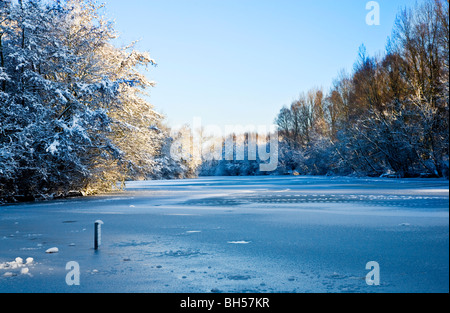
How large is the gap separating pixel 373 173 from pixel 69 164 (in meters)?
32.9

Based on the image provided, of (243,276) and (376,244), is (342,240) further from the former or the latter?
(243,276)

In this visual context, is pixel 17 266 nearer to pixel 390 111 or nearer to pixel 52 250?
pixel 52 250

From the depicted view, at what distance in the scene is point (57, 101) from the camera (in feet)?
61.0

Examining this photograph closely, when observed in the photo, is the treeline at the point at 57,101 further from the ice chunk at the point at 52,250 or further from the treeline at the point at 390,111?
the treeline at the point at 390,111

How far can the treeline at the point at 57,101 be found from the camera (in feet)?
55.1

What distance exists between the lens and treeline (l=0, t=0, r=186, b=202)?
16.8 m

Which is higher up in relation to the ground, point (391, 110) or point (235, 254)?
point (391, 110)

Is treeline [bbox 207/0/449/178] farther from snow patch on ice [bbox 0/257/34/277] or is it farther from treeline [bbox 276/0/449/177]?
snow patch on ice [bbox 0/257/34/277]

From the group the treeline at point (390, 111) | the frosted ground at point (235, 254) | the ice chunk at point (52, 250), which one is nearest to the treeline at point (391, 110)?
the treeline at point (390, 111)

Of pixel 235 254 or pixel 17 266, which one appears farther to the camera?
pixel 235 254

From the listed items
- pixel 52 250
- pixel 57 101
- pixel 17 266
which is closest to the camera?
pixel 17 266

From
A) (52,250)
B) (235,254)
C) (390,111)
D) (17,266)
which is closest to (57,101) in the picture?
(52,250)

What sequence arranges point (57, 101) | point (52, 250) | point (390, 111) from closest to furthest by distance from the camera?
point (52, 250) < point (57, 101) < point (390, 111)
